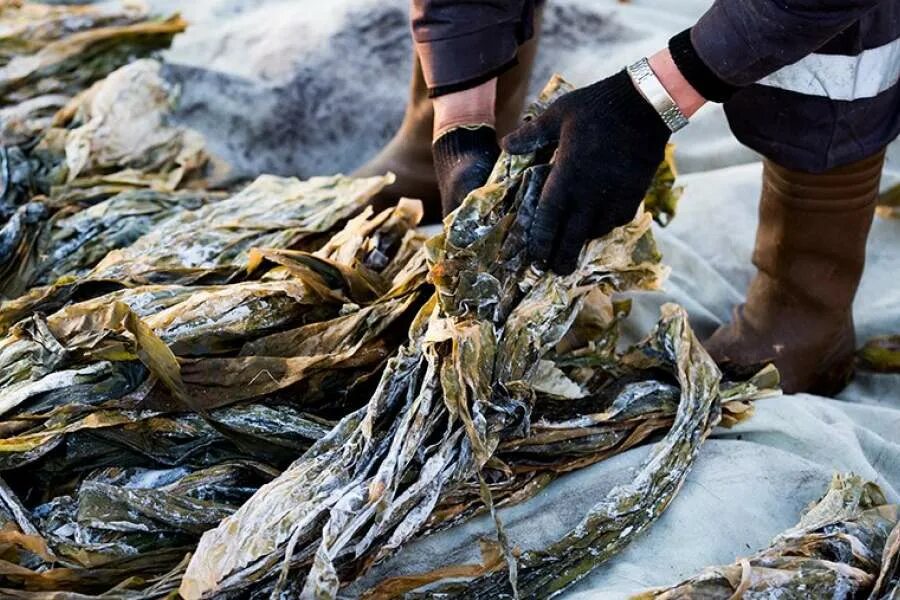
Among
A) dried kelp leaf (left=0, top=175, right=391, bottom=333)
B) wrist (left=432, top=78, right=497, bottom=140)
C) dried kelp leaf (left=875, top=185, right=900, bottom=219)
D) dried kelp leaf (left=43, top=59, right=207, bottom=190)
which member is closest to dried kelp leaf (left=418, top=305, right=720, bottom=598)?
wrist (left=432, top=78, right=497, bottom=140)

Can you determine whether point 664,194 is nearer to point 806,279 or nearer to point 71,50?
point 806,279

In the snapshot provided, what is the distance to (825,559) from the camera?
1.36 meters

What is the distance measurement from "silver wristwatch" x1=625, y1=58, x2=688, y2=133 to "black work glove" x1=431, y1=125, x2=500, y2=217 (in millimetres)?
310

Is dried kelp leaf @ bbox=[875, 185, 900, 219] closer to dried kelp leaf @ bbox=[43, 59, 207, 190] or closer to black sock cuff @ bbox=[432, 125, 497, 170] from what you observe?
black sock cuff @ bbox=[432, 125, 497, 170]

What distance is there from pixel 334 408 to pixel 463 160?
1.50 feet

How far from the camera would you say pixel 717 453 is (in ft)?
5.20

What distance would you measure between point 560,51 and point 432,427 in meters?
1.72

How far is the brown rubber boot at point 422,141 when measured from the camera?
2.28m

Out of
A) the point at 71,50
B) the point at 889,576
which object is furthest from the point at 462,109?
the point at 71,50

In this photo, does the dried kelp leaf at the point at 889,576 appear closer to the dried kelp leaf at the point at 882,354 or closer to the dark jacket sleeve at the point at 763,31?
the dark jacket sleeve at the point at 763,31

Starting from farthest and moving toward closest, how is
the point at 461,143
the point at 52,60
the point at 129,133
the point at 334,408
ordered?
the point at 52,60
the point at 129,133
the point at 461,143
the point at 334,408

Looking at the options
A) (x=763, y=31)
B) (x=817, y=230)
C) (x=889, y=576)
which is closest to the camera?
(x=889, y=576)

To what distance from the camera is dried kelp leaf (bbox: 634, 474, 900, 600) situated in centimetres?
127

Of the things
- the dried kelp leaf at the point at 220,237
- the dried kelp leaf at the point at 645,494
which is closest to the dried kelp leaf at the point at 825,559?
the dried kelp leaf at the point at 645,494
